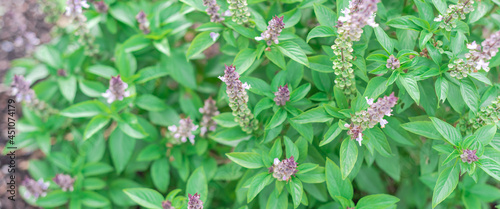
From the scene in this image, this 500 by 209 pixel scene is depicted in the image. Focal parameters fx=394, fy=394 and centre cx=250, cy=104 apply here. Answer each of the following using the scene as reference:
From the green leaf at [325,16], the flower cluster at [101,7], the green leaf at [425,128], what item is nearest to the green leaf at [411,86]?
the green leaf at [425,128]

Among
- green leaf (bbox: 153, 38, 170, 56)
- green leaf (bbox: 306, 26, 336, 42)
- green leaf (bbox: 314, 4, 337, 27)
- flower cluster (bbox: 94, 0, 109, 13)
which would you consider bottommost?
green leaf (bbox: 306, 26, 336, 42)

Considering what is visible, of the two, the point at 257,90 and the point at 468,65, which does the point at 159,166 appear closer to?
the point at 257,90

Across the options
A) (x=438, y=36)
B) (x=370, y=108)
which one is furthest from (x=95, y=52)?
→ (x=438, y=36)

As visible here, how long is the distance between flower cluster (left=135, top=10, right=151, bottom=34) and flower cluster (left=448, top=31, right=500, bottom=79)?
200 centimetres

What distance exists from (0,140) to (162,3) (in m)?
2.34

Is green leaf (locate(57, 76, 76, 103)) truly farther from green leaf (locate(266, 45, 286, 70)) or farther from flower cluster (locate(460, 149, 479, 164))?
flower cluster (locate(460, 149, 479, 164))

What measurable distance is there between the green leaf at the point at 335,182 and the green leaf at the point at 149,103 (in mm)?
1289

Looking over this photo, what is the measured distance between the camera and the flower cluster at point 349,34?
69.9 inches

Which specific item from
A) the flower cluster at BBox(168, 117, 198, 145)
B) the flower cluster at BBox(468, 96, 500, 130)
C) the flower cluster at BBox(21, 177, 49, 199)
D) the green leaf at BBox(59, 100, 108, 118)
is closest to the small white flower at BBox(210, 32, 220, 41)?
the flower cluster at BBox(168, 117, 198, 145)

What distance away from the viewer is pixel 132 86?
273cm

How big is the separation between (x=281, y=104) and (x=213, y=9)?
68 centimetres

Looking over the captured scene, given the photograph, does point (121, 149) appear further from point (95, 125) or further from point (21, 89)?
point (21, 89)

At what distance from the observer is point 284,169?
6.77 feet

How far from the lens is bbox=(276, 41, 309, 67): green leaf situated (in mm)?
2164
